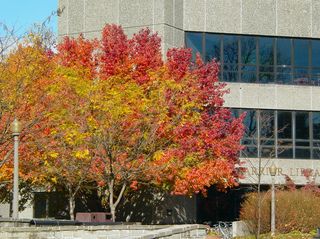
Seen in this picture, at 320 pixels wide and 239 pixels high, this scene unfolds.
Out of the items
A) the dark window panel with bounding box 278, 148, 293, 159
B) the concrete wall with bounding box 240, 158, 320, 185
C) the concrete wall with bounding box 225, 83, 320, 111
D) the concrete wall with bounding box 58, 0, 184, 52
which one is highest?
the concrete wall with bounding box 58, 0, 184, 52

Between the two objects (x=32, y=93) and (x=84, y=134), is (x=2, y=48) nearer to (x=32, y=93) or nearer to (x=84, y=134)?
(x=32, y=93)

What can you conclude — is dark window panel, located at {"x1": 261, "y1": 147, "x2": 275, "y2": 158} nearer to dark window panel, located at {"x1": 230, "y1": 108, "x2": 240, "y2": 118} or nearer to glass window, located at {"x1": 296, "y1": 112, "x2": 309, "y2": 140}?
glass window, located at {"x1": 296, "y1": 112, "x2": 309, "y2": 140}

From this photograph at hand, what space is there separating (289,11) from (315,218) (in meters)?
13.6

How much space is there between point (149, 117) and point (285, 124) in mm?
11748

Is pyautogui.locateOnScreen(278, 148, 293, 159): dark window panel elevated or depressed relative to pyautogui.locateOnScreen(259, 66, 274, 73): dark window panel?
depressed

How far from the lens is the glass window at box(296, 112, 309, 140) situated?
1731 inches

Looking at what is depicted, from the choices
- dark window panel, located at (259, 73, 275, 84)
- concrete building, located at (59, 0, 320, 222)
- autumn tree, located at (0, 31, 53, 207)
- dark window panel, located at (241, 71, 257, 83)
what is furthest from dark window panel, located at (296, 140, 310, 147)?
autumn tree, located at (0, 31, 53, 207)

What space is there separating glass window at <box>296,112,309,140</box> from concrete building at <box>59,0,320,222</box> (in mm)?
48

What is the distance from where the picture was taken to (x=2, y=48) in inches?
1109

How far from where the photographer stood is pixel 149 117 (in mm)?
33969

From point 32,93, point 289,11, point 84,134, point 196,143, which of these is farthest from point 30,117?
point 289,11

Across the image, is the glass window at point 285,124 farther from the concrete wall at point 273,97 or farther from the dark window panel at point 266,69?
the dark window panel at point 266,69

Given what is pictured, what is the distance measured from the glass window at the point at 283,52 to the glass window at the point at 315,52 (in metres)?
1.27

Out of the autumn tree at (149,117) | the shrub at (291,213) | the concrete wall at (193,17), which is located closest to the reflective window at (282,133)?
the autumn tree at (149,117)
